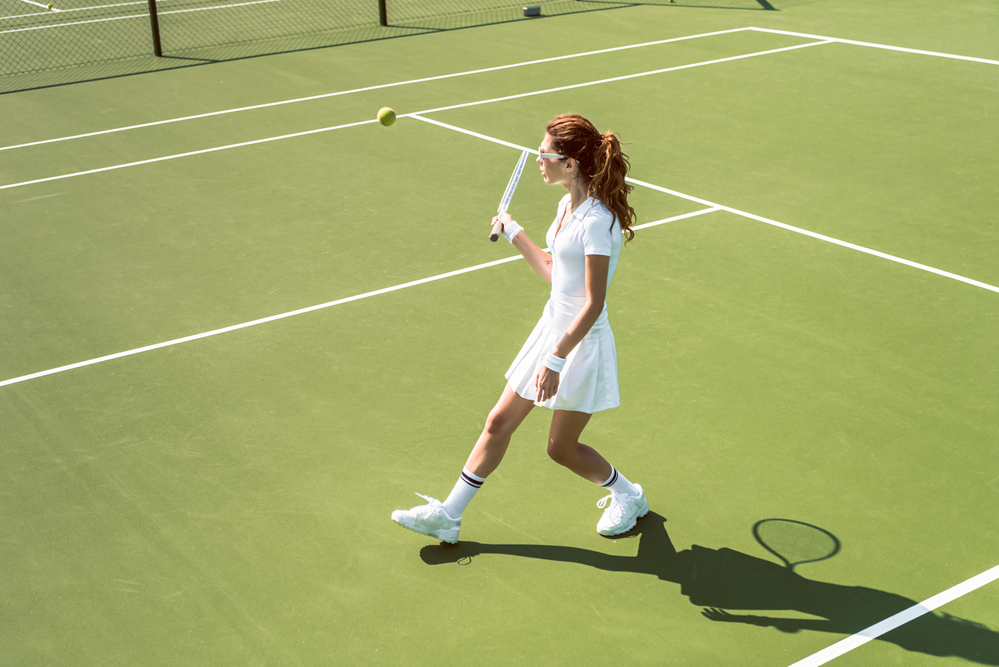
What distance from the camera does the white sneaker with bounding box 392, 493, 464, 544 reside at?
15.7 feet

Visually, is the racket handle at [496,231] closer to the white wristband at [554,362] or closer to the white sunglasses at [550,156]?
the white sunglasses at [550,156]

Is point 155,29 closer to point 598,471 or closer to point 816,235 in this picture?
point 816,235

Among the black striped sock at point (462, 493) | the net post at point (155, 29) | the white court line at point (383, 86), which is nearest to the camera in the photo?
the black striped sock at point (462, 493)

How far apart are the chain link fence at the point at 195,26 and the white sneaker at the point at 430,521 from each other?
493 inches

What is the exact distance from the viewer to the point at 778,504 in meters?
5.20

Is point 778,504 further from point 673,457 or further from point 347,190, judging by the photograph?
point 347,190

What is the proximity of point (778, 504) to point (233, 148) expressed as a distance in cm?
837

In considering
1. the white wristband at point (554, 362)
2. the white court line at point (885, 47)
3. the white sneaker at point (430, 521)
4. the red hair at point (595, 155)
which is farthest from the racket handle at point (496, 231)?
the white court line at point (885, 47)

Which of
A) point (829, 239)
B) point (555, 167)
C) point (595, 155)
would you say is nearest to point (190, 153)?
point (829, 239)

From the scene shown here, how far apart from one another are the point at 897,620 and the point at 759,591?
1.93 feet

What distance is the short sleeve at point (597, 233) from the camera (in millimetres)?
4141

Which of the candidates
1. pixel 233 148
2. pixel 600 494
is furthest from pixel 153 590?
pixel 233 148

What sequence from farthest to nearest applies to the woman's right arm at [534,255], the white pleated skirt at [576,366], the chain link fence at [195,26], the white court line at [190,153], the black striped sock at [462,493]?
the chain link fence at [195,26]
the white court line at [190,153]
the black striped sock at [462,493]
the woman's right arm at [534,255]
the white pleated skirt at [576,366]

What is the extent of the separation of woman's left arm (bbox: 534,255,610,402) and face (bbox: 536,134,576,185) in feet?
1.32
